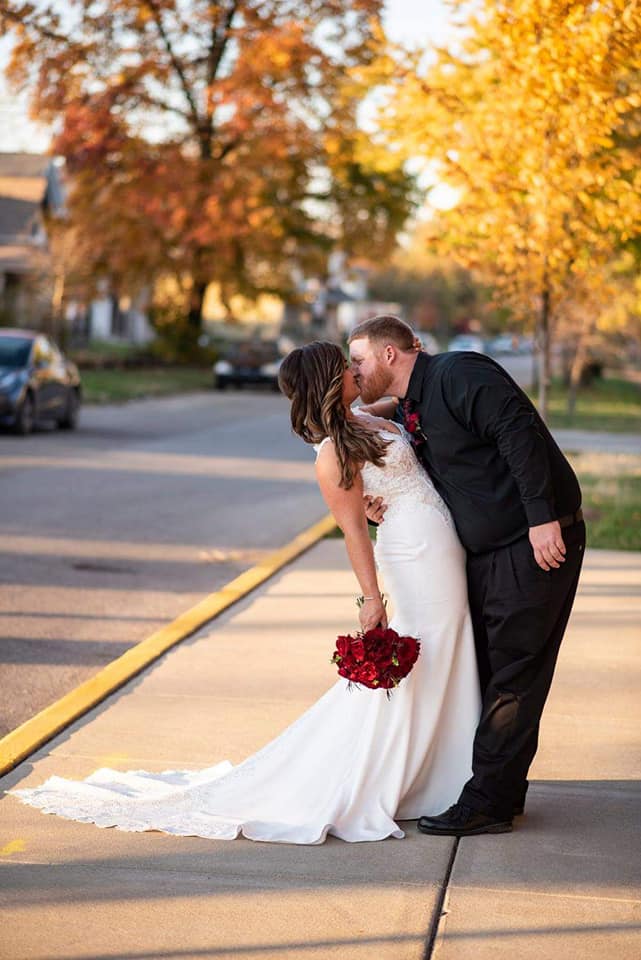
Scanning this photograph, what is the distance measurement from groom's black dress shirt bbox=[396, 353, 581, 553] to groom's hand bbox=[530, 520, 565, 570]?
0.09 feet

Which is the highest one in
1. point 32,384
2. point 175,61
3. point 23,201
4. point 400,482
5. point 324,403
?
point 175,61

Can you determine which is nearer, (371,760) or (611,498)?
(371,760)

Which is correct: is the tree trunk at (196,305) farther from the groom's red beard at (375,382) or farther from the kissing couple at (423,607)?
the kissing couple at (423,607)

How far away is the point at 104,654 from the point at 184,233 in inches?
1444

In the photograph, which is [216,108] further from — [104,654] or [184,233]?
[104,654]

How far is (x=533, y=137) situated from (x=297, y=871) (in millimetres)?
9247

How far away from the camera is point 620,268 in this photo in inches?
964

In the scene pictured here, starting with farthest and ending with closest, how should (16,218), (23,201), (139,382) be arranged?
1. (23,201)
2. (16,218)
3. (139,382)

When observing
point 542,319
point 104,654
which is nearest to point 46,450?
point 542,319

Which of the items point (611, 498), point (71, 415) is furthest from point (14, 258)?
point (611, 498)

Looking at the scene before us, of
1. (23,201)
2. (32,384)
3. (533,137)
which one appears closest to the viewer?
(533,137)

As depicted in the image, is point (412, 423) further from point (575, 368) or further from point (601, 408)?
point (601, 408)

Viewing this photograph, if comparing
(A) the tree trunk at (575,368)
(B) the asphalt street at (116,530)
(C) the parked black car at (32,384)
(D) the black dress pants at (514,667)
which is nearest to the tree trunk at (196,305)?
(A) the tree trunk at (575,368)

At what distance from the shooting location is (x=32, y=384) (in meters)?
21.9
